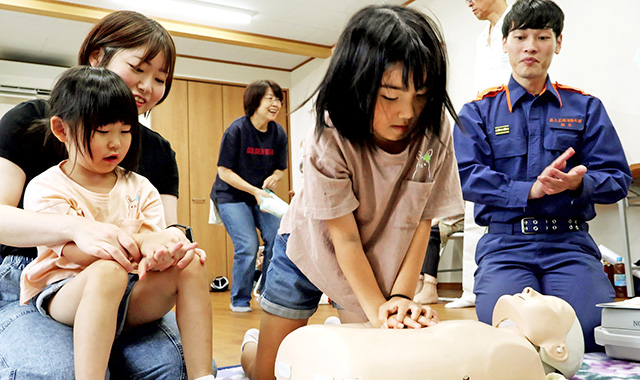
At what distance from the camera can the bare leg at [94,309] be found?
2.77ft

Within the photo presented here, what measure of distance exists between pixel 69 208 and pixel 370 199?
0.57 meters

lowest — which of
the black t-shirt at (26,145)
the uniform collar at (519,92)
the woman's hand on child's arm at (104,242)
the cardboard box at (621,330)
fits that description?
the cardboard box at (621,330)

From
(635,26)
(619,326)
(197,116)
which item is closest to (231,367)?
(619,326)

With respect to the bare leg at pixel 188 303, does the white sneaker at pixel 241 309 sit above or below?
below

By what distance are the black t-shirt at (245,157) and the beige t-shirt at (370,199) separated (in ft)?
7.14

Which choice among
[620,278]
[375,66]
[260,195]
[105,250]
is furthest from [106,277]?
[620,278]

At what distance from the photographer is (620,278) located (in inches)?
118

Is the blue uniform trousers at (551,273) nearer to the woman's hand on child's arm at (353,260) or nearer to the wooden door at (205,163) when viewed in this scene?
the woman's hand on child's arm at (353,260)

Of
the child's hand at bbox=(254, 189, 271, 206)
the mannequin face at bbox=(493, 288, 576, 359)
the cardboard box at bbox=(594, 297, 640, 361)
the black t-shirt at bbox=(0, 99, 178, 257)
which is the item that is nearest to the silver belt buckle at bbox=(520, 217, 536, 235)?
the cardboard box at bbox=(594, 297, 640, 361)

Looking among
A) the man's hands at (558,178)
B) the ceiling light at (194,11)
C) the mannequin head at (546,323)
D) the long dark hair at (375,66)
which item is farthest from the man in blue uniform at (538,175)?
the ceiling light at (194,11)

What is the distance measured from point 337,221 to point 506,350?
0.40 meters

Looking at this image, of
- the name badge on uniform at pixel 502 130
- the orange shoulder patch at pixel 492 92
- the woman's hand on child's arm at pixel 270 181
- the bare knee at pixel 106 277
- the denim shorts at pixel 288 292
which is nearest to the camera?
the bare knee at pixel 106 277

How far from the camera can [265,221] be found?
333 centimetres

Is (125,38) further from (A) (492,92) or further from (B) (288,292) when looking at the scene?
(A) (492,92)
